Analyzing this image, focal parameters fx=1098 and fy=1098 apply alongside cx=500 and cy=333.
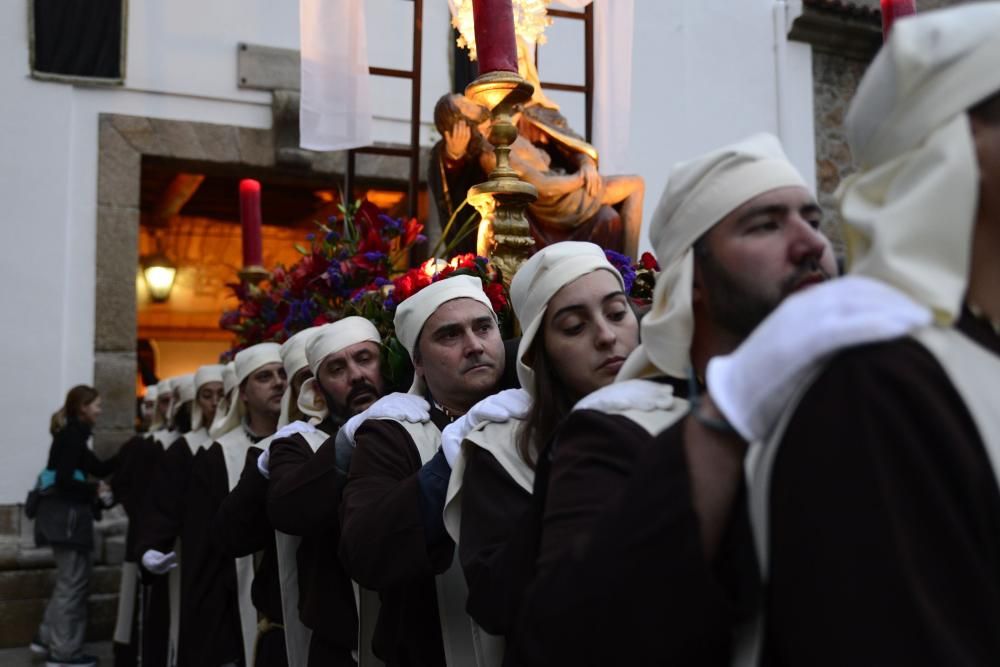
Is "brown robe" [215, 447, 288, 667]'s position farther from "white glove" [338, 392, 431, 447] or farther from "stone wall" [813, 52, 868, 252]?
"stone wall" [813, 52, 868, 252]

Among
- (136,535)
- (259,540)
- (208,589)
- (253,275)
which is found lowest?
(208,589)

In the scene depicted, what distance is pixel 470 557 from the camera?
2.09 m

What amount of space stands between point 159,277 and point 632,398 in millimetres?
10331

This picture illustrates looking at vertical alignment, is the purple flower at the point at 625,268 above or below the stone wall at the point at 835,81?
below

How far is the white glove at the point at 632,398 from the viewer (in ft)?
5.35

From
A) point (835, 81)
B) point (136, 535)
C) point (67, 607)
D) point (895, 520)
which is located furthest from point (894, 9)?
point (835, 81)

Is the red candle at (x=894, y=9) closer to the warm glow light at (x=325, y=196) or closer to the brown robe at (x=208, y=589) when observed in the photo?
the brown robe at (x=208, y=589)

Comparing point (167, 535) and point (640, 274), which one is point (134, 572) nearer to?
point (167, 535)

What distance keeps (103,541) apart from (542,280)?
6.41 metres

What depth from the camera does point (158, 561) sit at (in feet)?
18.1

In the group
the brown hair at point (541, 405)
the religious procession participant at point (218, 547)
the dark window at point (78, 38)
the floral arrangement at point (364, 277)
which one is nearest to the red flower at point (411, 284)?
the floral arrangement at point (364, 277)

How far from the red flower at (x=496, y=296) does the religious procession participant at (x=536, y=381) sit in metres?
0.91

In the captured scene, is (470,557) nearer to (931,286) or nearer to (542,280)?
(542,280)

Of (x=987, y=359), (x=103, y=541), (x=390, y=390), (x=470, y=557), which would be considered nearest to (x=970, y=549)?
(x=987, y=359)
